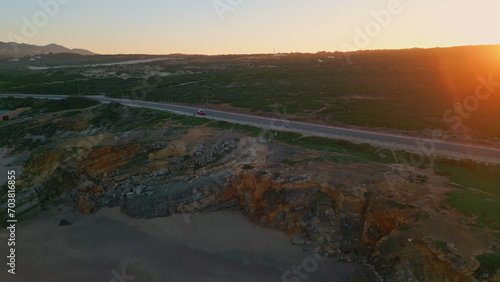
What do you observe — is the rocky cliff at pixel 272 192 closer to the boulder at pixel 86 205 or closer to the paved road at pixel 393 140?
the boulder at pixel 86 205

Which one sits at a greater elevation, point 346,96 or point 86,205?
point 346,96

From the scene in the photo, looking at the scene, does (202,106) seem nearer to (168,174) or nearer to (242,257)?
(168,174)

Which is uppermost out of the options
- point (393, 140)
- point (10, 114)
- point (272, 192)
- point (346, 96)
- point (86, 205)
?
point (346, 96)

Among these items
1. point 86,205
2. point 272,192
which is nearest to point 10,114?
point 86,205

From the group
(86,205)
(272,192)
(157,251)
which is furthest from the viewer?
(86,205)

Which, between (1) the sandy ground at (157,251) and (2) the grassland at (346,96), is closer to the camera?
(1) the sandy ground at (157,251)

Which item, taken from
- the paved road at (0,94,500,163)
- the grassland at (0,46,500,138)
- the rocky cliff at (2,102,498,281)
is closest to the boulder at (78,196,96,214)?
the rocky cliff at (2,102,498,281)

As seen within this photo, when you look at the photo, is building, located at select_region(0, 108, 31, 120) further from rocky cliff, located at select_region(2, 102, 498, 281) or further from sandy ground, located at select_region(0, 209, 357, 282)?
sandy ground, located at select_region(0, 209, 357, 282)

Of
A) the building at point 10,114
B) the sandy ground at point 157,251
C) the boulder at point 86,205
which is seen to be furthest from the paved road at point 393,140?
the building at point 10,114

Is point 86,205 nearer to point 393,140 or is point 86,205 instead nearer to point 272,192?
point 272,192

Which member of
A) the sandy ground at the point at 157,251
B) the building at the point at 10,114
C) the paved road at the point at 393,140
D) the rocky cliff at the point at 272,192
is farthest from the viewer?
the building at the point at 10,114
